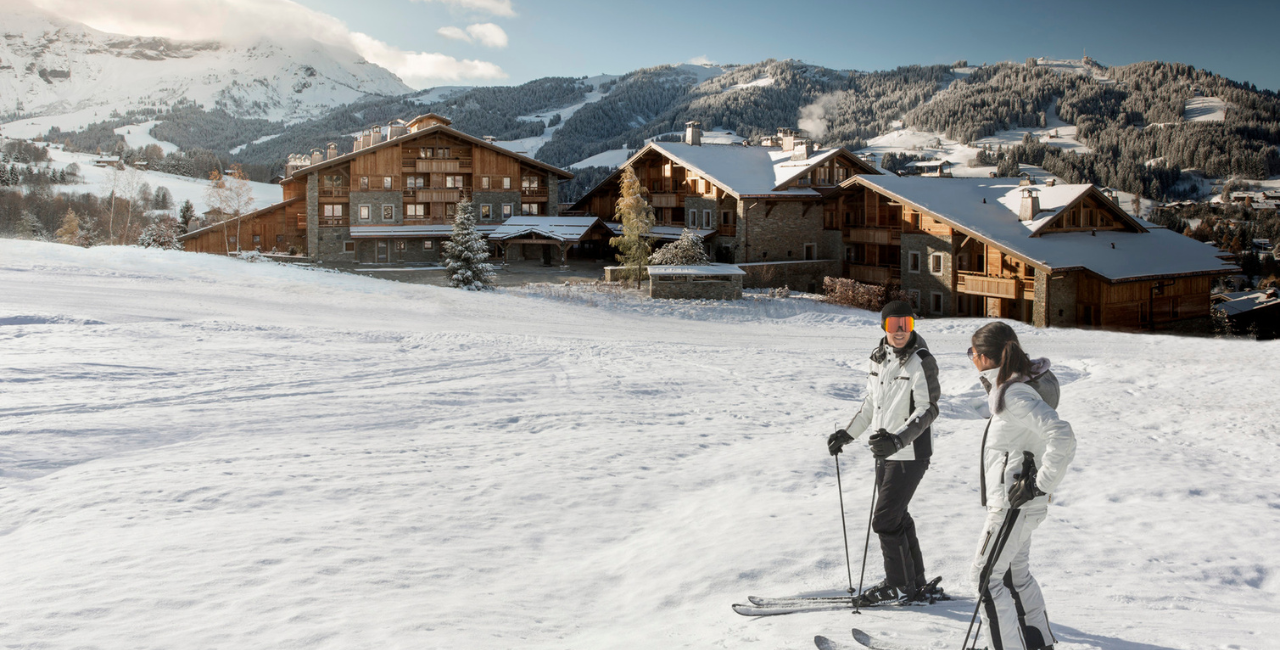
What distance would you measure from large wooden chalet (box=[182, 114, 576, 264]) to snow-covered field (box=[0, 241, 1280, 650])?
97.6 feet

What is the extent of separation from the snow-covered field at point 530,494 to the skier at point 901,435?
0.28 metres

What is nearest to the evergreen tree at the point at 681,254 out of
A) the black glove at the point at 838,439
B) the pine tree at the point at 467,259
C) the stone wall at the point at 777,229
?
the stone wall at the point at 777,229

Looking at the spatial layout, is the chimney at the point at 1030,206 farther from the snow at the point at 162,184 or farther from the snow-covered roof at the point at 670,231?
the snow at the point at 162,184

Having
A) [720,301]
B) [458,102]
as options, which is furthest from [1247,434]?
[458,102]

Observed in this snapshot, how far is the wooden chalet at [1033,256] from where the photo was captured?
31750mm

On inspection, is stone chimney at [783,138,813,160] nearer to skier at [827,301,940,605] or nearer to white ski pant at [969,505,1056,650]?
skier at [827,301,940,605]

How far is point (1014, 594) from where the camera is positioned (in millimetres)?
5016

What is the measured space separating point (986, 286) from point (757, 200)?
511 inches

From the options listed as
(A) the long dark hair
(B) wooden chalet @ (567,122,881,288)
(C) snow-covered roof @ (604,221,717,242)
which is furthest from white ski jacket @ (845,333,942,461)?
(C) snow-covered roof @ (604,221,717,242)

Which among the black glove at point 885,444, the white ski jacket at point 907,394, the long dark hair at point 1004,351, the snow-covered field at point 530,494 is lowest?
the snow-covered field at point 530,494

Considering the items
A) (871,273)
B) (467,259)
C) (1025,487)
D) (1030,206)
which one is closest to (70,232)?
(467,259)

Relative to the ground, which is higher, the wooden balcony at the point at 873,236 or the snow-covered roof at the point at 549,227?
the snow-covered roof at the point at 549,227

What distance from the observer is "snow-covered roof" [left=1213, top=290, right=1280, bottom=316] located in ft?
131

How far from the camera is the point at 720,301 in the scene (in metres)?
32.2
